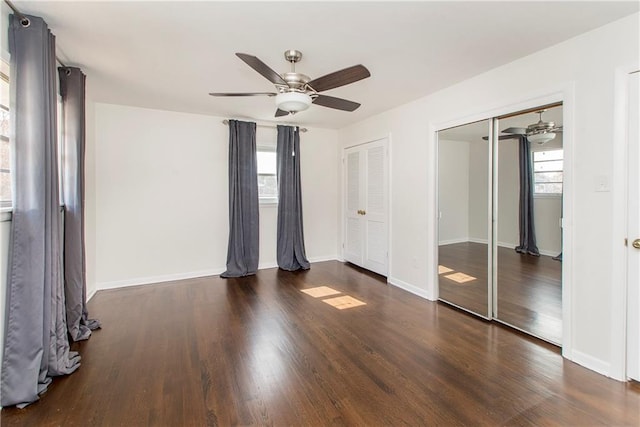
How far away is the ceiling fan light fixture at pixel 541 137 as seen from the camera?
2633mm

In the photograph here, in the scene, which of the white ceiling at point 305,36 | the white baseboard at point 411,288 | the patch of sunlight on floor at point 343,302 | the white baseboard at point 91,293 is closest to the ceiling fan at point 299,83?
the white ceiling at point 305,36

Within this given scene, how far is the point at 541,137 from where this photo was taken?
8.96 feet

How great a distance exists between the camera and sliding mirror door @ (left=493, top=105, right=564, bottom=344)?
103 inches

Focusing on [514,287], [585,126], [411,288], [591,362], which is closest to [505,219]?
[514,287]

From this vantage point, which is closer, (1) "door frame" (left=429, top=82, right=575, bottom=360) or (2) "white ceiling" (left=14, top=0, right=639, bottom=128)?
(2) "white ceiling" (left=14, top=0, right=639, bottom=128)

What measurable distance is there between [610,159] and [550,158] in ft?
1.68

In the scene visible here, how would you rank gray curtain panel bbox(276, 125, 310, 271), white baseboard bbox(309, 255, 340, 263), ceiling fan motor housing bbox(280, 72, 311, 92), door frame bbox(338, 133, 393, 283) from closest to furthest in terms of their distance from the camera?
ceiling fan motor housing bbox(280, 72, 311, 92) < door frame bbox(338, 133, 393, 283) < gray curtain panel bbox(276, 125, 310, 271) < white baseboard bbox(309, 255, 340, 263)

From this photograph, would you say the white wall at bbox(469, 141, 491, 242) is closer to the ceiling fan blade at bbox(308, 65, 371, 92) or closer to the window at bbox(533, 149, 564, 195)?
the window at bbox(533, 149, 564, 195)

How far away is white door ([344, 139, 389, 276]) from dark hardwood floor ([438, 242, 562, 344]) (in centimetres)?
119

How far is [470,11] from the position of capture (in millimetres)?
2016

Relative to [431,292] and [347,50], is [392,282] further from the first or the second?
[347,50]

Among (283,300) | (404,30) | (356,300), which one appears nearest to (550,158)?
(404,30)

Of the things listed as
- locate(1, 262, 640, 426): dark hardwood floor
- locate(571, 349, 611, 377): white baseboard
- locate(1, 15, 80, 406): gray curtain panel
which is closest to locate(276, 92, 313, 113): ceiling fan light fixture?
locate(1, 15, 80, 406): gray curtain panel

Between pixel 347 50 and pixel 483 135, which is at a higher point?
pixel 347 50
